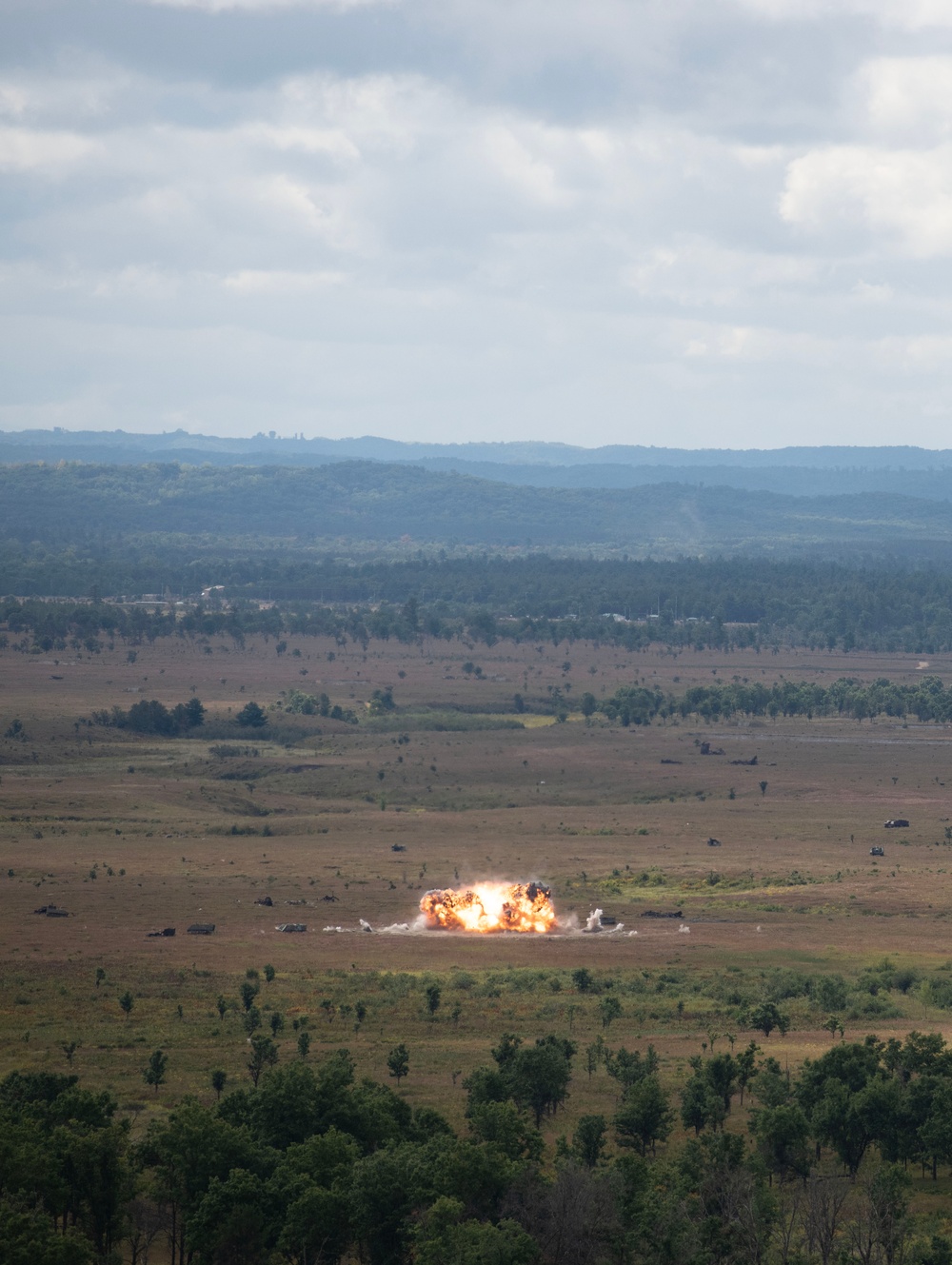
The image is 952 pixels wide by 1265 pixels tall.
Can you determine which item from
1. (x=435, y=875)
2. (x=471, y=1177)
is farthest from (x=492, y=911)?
(x=471, y=1177)

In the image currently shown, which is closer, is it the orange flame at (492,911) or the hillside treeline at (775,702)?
the orange flame at (492,911)

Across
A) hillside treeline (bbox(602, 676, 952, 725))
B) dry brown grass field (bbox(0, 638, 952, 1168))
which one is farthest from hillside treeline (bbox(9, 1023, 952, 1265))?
hillside treeline (bbox(602, 676, 952, 725))

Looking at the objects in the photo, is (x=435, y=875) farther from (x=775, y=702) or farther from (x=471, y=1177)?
(x=775, y=702)

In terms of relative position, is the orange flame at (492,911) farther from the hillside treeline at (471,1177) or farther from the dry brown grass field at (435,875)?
the hillside treeline at (471,1177)

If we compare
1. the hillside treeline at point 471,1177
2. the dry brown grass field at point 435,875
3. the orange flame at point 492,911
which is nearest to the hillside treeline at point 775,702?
the dry brown grass field at point 435,875

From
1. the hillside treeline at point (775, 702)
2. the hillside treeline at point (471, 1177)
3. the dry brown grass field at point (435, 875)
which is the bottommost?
the dry brown grass field at point (435, 875)
